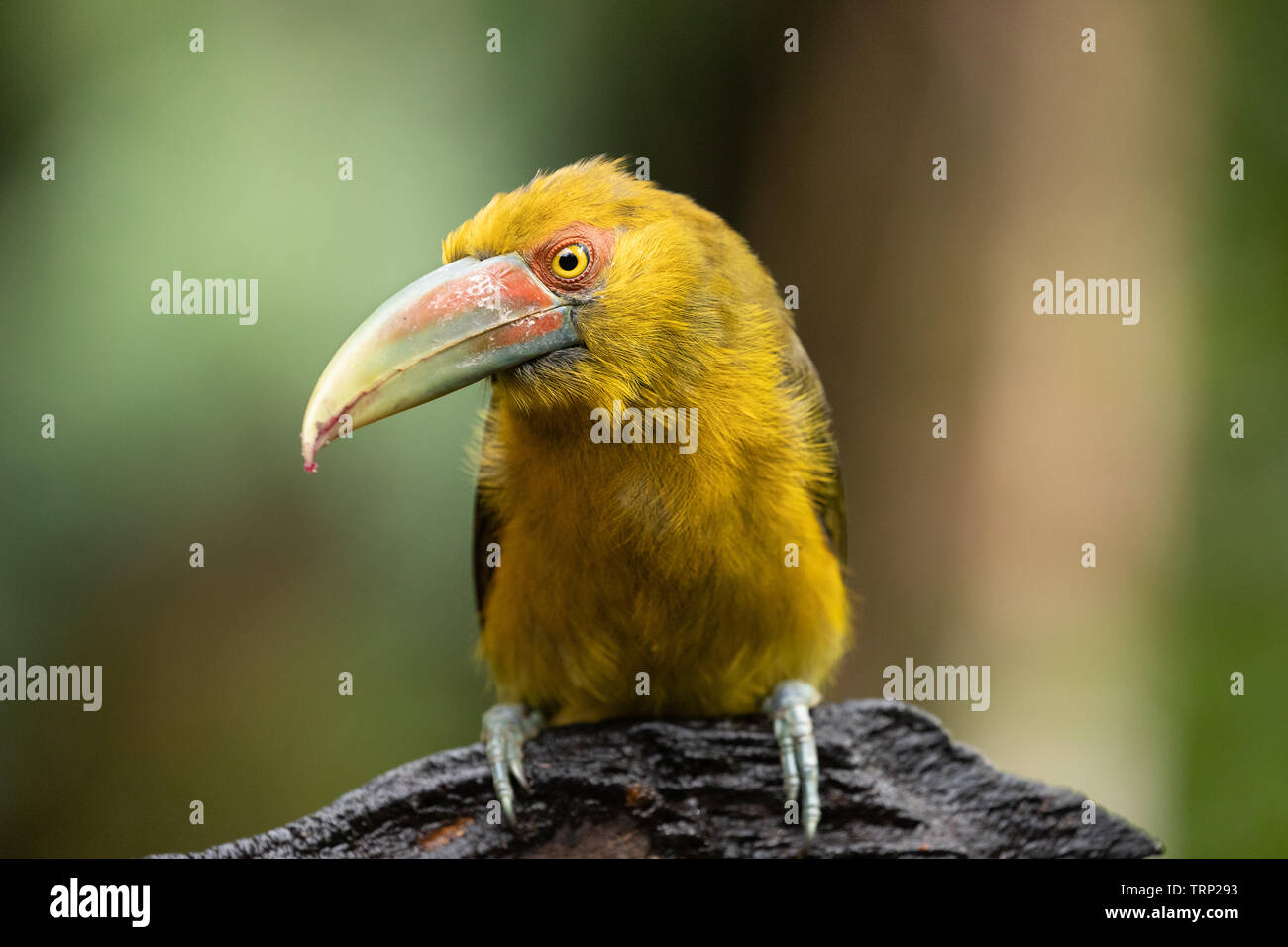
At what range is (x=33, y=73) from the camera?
4.12 m

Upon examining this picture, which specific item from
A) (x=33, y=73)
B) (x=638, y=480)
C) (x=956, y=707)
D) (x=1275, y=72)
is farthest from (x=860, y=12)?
(x=33, y=73)

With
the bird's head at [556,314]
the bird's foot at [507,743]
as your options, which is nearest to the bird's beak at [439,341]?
the bird's head at [556,314]

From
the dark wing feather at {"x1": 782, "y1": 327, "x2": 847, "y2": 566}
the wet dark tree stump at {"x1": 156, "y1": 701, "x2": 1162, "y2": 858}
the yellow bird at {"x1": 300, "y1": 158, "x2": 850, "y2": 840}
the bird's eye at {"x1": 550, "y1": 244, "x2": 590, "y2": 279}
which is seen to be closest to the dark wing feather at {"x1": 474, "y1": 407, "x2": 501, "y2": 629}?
the yellow bird at {"x1": 300, "y1": 158, "x2": 850, "y2": 840}

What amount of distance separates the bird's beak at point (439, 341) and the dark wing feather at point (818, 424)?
0.76 meters

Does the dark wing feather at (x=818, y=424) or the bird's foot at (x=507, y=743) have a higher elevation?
the dark wing feather at (x=818, y=424)

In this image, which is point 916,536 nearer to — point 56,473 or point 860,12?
point 860,12

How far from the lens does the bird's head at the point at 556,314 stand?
10.0ft

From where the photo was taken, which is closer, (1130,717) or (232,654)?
(1130,717)

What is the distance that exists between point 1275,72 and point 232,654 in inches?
173

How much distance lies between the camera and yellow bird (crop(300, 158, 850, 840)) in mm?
3152

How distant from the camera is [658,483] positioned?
329 centimetres

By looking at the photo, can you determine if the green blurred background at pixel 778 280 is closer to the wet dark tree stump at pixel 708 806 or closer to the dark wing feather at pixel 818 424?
the dark wing feather at pixel 818 424

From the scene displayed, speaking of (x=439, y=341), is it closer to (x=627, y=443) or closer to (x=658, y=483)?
(x=627, y=443)

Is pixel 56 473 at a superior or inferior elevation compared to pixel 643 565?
superior
